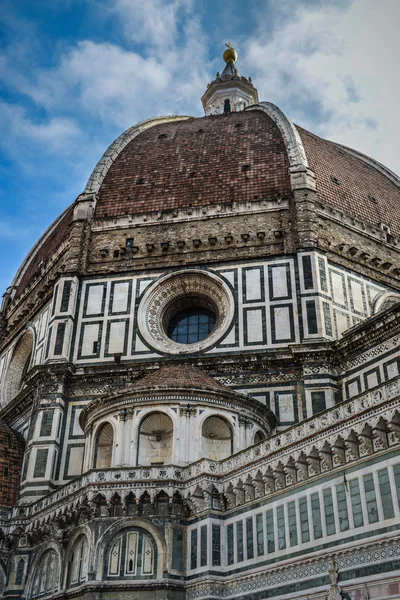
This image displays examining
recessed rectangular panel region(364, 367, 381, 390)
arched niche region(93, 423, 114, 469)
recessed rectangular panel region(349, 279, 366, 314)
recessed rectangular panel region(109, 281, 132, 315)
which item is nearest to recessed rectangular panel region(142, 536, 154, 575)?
arched niche region(93, 423, 114, 469)

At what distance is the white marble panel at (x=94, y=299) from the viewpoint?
30609 mm

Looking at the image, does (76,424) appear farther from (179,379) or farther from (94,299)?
(94,299)

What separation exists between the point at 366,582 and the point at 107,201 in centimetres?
Answer: 2365

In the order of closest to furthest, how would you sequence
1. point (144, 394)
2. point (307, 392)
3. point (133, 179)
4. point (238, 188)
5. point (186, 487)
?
point (186, 487) < point (144, 394) < point (307, 392) < point (238, 188) < point (133, 179)

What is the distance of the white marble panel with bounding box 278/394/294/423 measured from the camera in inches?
1019

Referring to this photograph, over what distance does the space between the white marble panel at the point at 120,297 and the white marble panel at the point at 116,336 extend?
703 millimetres

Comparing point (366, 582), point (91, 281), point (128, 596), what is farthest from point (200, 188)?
point (366, 582)

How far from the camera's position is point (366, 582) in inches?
640

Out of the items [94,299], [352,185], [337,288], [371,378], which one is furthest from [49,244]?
[371,378]

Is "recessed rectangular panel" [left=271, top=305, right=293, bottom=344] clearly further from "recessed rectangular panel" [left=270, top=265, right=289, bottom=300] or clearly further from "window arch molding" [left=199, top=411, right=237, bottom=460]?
"window arch molding" [left=199, top=411, right=237, bottom=460]

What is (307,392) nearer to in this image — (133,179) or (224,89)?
(133,179)

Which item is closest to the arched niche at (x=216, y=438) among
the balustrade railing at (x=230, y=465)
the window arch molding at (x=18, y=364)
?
the balustrade railing at (x=230, y=465)

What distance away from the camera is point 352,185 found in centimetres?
3619

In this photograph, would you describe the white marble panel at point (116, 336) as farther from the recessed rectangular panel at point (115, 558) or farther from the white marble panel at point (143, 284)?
the recessed rectangular panel at point (115, 558)
